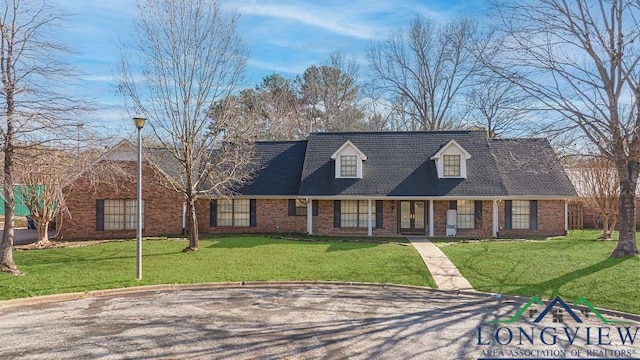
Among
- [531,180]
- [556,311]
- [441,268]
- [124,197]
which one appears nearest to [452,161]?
[531,180]

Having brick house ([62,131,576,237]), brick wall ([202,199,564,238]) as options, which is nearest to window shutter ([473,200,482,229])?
brick house ([62,131,576,237])

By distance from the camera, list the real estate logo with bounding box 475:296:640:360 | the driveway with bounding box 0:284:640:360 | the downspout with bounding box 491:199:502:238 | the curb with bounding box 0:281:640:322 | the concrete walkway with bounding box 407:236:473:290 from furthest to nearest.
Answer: the downspout with bounding box 491:199:502:238 < the concrete walkway with bounding box 407:236:473:290 < the curb with bounding box 0:281:640:322 < the driveway with bounding box 0:284:640:360 < the real estate logo with bounding box 475:296:640:360

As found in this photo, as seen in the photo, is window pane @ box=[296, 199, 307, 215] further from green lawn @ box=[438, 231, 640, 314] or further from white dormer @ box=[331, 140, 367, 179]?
green lawn @ box=[438, 231, 640, 314]

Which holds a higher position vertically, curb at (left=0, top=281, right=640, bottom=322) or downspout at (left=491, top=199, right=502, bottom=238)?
downspout at (left=491, top=199, right=502, bottom=238)

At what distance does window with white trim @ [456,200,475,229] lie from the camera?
21359 millimetres

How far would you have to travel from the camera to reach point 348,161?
22.5 meters

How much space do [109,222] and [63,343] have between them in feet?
52.3

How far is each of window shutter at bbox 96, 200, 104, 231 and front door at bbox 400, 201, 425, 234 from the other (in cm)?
1504

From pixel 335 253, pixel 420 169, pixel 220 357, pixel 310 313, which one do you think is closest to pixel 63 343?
pixel 220 357

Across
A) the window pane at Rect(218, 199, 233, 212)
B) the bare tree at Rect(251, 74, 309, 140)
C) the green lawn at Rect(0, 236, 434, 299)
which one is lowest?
the green lawn at Rect(0, 236, 434, 299)

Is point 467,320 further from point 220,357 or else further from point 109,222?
point 109,222

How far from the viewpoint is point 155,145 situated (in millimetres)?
19875

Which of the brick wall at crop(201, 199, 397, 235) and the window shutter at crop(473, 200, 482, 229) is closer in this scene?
the window shutter at crop(473, 200, 482, 229)

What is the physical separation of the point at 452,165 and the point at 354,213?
5.49m
